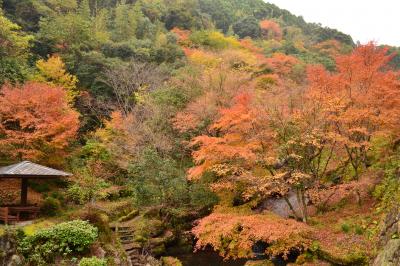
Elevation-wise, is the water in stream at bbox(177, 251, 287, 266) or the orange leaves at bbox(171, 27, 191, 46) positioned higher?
the orange leaves at bbox(171, 27, 191, 46)

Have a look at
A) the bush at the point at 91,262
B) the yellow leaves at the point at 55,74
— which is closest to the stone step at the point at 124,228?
the bush at the point at 91,262

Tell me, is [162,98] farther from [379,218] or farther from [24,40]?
[379,218]

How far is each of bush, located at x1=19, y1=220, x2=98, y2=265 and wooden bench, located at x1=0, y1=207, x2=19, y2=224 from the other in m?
2.59

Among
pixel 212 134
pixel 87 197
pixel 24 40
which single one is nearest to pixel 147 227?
pixel 87 197

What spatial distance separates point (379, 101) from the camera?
17359 millimetres

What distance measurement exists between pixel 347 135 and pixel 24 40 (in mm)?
22943

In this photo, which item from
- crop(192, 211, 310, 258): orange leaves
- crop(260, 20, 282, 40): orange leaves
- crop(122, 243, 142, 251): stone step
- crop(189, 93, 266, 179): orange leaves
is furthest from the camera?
crop(260, 20, 282, 40): orange leaves

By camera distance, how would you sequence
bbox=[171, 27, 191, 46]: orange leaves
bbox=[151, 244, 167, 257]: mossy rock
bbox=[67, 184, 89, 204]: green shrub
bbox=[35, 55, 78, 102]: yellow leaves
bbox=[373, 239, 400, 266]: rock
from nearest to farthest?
bbox=[373, 239, 400, 266]: rock → bbox=[151, 244, 167, 257]: mossy rock → bbox=[67, 184, 89, 204]: green shrub → bbox=[35, 55, 78, 102]: yellow leaves → bbox=[171, 27, 191, 46]: orange leaves

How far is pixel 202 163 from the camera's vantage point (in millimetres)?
21250

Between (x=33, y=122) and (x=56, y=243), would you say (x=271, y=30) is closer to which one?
(x=33, y=122)

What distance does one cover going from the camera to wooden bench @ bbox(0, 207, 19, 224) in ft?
45.4

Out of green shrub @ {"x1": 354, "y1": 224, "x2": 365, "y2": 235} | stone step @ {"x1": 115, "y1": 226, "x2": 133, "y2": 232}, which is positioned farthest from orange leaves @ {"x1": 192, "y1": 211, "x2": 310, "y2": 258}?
stone step @ {"x1": 115, "y1": 226, "x2": 133, "y2": 232}

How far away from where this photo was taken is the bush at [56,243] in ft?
38.2

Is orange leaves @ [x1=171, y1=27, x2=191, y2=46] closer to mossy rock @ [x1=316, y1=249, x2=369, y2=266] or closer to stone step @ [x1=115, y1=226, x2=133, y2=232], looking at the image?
stone step @ [x1=115, y1=226, x2=133, y2=232]
